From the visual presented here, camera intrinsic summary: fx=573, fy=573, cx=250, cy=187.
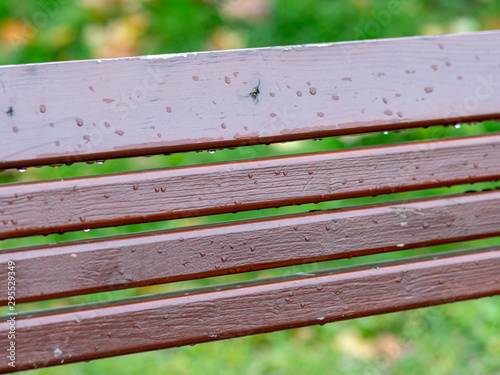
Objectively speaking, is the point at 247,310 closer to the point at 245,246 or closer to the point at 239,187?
the point at 245,246

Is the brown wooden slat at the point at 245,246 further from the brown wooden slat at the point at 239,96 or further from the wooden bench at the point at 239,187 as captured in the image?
the brown wooden slat at the point at 239,96

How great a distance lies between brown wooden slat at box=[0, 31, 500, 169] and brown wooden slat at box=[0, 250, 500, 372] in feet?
1.01

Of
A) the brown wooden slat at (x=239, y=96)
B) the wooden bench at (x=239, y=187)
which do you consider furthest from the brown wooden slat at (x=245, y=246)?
the brown wooden slat at (x=239, y=96)

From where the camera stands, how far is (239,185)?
1137mm

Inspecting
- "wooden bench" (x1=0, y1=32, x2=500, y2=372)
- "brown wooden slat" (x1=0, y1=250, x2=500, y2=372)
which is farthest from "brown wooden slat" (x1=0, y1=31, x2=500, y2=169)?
"brown wooden slat" (x1=0, y1=250, x2=500, y2=372)

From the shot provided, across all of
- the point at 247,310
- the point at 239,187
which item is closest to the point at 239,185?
the point at 239,187

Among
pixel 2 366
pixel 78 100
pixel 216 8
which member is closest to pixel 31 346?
pixel 2 366

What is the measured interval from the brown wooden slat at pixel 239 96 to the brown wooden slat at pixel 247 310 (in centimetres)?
31

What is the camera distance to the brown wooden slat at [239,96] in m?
1.05

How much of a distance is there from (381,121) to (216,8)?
2116 millimetres

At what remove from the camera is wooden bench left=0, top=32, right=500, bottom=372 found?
3.48 ft

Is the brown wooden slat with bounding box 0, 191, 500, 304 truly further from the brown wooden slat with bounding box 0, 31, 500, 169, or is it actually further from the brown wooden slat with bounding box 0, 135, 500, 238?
the brown wooden slat with bounding box 0, 31, 500, 169

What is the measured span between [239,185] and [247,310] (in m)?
0.26

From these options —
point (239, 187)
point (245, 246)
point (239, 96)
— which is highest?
point (239, 96)
